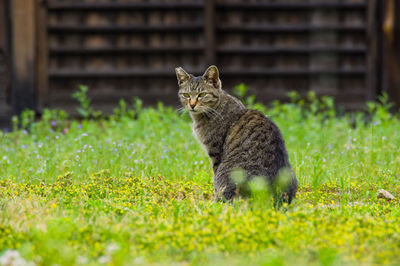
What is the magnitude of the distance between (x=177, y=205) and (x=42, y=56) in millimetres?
6376

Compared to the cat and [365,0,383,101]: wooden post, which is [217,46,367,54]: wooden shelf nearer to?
[365,0,383,101]: wooden post

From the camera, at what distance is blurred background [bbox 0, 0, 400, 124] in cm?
950

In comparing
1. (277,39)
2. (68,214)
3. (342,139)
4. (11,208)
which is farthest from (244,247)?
(277,39)

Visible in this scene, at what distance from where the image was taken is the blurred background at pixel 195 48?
9500 millimetres

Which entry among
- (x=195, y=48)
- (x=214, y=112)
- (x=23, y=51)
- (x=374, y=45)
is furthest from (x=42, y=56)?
(x=374, y=45)

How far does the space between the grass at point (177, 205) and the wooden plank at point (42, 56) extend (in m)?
1.73

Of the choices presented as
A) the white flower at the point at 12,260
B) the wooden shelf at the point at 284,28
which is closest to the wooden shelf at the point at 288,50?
the wooden shelf at the point at 284,28

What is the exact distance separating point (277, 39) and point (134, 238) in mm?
6977

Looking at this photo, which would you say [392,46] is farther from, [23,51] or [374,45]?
[23,51]

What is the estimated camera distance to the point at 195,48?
952 cm

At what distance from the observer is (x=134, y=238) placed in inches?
129

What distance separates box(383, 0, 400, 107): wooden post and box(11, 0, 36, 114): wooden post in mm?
5779

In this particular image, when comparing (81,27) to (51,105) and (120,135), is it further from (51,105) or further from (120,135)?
(120,135)

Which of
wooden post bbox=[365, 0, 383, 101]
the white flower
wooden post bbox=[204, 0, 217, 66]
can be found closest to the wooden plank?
wooden post bbox=[204, 0, 217, 66]
